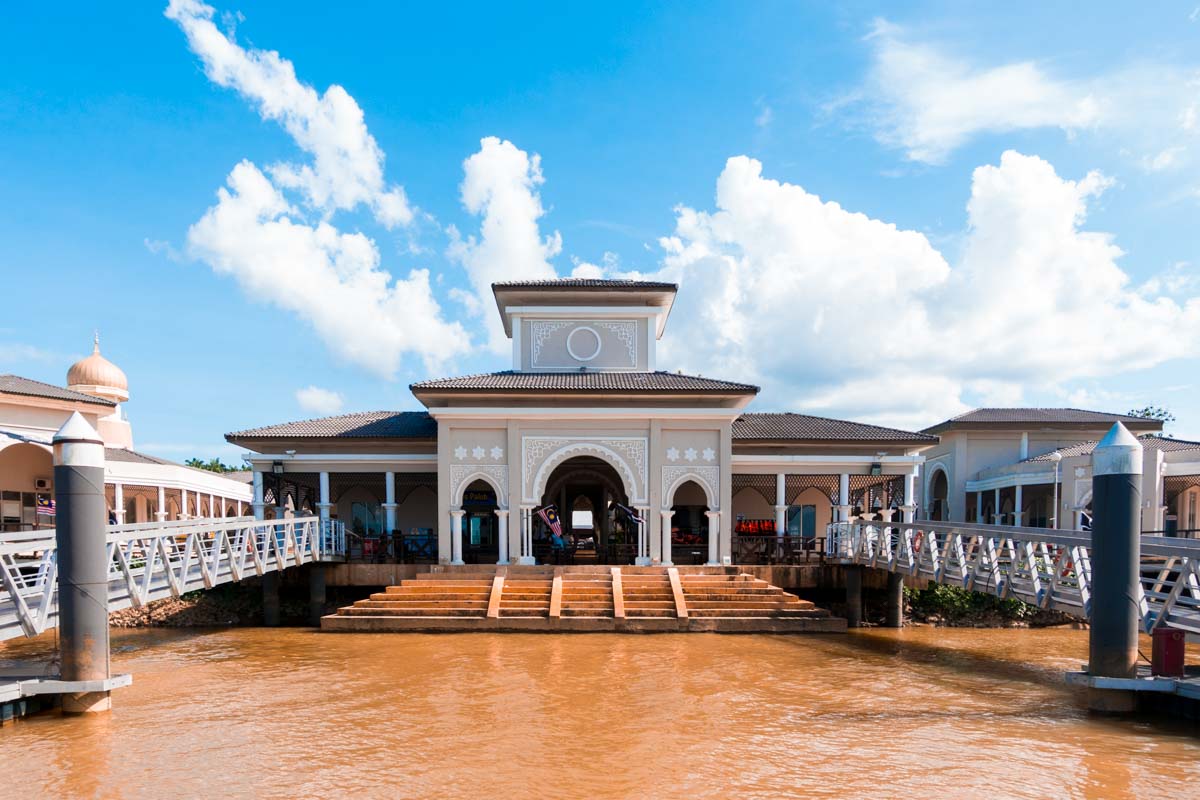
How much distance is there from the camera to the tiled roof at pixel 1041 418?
2516 centimetres

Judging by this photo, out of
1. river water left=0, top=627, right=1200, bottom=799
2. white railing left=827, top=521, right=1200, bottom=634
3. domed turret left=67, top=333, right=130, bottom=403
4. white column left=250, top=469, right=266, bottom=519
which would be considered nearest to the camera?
river water left=0, top=627, right=1200, bottom=799

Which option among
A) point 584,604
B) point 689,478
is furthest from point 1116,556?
point 689,478

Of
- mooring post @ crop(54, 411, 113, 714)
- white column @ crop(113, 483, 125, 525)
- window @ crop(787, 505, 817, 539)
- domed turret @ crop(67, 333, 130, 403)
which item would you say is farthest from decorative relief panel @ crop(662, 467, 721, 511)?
domed turret @ crop(67, 333, 130, 403)

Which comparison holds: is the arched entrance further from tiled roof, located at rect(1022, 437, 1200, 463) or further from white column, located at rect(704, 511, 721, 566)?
tiled roof, located at rect(1022, 437, 1200, 463)

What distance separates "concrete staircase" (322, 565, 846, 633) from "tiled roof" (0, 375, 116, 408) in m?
9.59

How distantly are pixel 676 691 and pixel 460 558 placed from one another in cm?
845

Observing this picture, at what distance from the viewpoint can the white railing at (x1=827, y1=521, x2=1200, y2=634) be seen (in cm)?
897

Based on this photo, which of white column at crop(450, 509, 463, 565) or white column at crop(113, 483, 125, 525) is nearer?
white column at crop(450, 509, 463, 565)

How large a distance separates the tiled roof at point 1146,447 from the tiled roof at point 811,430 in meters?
5.66

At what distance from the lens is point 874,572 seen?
17891 millimetres

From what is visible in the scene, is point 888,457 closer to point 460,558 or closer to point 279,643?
point 460,558

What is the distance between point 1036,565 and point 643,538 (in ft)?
28.2

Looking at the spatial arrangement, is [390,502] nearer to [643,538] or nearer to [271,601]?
[271,601]

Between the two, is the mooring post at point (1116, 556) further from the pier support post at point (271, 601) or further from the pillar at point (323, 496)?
the pillar at point (323, 496)
